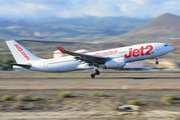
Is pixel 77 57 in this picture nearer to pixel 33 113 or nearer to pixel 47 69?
pixel 47 69

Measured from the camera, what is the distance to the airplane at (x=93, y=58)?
35094 mm

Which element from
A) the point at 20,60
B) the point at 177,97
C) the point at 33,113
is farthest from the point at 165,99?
the point at 20,60

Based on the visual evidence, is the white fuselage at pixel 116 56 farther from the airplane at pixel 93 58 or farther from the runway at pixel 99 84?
the runway at pixel 99 84

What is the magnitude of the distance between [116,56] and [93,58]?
3.83 metres

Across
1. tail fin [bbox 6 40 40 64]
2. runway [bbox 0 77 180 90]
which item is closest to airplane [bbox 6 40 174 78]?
tail fin [bbox 6 40 40 64]

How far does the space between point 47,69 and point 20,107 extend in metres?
19.7

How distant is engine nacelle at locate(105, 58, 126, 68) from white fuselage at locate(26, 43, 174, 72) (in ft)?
3.50

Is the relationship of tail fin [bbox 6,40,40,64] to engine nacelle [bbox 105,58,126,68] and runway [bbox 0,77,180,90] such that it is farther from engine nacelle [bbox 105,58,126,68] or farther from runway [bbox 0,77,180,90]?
engine nacelle [bbox 105,58,126,68]

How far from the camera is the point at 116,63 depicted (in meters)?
34.5

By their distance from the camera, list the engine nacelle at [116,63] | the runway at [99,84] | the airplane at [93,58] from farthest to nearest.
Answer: the airplane at [93,58] < the engine nacelle at [116,63] < the runway at [99,84]

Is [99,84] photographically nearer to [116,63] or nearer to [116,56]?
[116,63]

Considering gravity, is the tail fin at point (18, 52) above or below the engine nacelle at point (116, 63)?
above

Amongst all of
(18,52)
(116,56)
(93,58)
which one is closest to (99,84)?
(93,58)

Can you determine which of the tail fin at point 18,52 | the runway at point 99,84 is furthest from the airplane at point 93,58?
the runway at point 99,84
